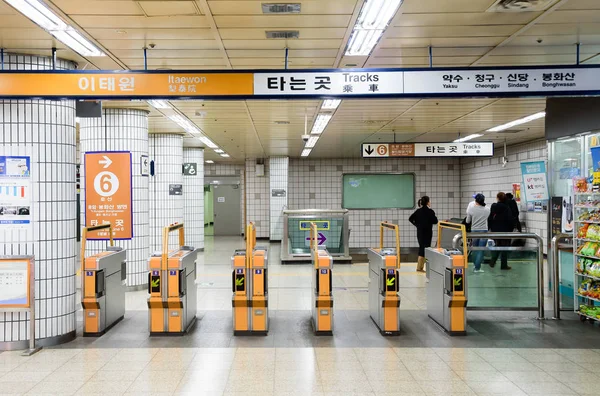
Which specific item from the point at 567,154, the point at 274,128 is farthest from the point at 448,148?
the point at 274,128

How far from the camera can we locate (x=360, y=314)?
6332mm

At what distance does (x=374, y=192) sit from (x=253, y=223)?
1104cm

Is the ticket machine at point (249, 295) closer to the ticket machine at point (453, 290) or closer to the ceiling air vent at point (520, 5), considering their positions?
the ticket machine at point (453, 290)

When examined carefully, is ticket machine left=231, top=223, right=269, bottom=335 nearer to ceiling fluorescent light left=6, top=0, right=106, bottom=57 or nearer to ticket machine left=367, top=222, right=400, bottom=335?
ticket machine left=367, top=222, right=400, bottom=335

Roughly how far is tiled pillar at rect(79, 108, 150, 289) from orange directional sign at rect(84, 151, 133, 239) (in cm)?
20

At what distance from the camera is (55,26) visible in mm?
4164

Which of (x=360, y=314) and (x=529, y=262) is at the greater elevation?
(x=529, y=262)

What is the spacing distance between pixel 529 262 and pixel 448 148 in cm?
304

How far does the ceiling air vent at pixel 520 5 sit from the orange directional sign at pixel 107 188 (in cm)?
577

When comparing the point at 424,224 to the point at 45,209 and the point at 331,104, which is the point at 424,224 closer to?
the point at 331,104

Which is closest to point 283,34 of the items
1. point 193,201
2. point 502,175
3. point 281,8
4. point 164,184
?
point 281,8

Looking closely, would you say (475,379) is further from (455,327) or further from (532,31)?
(532,31)

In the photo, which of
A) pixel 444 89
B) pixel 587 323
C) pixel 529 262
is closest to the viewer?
pixel 444 89

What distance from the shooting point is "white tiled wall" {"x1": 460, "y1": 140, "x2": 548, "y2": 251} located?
38.4 ft
